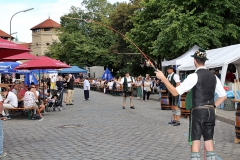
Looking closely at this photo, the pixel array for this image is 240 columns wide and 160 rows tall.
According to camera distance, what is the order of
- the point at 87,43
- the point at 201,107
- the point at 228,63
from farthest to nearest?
the point at 87,43 < the point at 228,63 < the point at 201,107

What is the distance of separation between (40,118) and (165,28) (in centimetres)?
1358

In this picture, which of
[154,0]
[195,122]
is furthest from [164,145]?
[154,0]

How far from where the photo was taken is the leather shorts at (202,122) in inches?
229

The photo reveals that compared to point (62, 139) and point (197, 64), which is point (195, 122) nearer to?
point (197, 64)

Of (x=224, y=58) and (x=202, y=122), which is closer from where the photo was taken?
(x=202, y=122)

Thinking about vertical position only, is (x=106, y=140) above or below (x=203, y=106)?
below

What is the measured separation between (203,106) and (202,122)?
0.24 metres

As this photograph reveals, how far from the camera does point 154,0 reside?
3350cm

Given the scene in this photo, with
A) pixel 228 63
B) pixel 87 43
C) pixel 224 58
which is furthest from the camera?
pixel 87 43

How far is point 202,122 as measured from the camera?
584 cm

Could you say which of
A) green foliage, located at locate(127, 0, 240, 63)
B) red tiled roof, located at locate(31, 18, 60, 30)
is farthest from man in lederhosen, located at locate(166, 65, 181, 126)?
red tiled roof, located at locate(31, 18, 60, 30)

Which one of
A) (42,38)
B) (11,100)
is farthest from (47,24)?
(11,100)

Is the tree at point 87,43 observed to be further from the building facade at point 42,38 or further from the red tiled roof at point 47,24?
the red tiled roof at point 47,24

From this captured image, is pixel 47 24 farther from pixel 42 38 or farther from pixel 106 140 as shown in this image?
pixel 106 140
